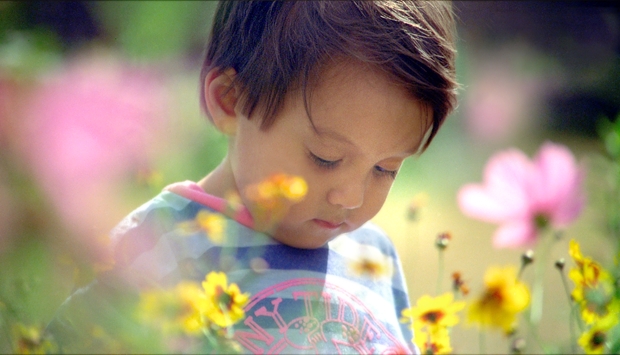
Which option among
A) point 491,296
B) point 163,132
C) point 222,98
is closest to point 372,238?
point 222,98

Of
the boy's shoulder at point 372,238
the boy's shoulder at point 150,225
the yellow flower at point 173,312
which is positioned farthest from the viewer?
the boy's shoulder at point 372,238

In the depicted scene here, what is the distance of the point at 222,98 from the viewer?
86 cm

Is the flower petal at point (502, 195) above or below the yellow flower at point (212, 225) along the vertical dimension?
above

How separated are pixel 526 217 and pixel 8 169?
64 cm

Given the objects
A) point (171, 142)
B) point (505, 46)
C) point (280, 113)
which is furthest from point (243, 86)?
point (505, 46)

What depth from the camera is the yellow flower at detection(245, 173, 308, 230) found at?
71 cm

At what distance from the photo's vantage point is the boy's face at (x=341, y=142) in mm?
738

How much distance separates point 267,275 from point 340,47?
0.95 ft

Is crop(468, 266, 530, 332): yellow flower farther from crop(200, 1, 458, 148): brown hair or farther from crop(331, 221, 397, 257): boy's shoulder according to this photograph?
crop(331, 221, 397, 257): boy's shoulder

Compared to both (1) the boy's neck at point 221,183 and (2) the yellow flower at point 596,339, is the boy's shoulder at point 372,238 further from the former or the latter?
(2) the yellow flower at point 596,339

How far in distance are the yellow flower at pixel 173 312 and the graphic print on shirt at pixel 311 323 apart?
174mm

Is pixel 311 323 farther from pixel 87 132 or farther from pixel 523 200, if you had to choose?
pixel 87 132

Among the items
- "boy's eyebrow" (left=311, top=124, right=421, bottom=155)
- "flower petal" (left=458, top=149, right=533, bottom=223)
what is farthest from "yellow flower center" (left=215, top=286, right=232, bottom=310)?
"flower petal" (left=458, top=149, right=533, bottom=223)

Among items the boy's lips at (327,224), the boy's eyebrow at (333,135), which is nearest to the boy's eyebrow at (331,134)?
the boy's eyebrow at (333,135)
